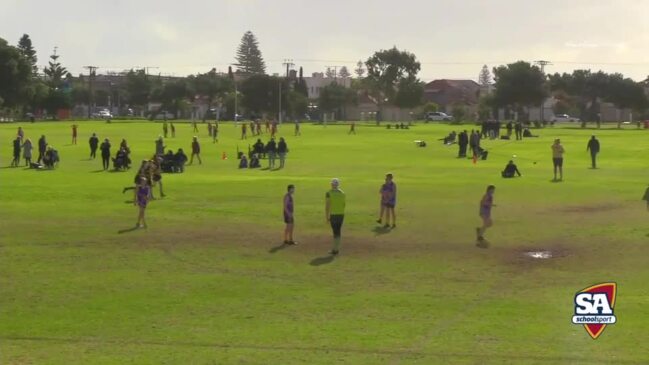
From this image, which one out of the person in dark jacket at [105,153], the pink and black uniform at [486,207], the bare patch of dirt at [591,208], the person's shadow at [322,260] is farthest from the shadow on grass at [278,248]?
the person in dark jacket at [105,153]

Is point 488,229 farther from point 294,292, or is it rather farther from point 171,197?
point 171,197

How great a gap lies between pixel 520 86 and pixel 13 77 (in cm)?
6653

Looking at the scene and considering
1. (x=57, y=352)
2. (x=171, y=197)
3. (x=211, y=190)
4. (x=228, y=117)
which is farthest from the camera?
(x=228, y=117)

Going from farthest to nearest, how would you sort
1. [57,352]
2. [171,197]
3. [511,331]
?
[171,197] < [511,331] < [57,352]

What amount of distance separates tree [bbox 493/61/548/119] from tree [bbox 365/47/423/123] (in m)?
23.0

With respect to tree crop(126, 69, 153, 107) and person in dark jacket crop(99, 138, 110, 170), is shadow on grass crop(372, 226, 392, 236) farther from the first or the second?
tree crop(126, 69, 153, 107)

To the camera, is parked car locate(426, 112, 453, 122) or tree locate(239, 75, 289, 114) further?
parked car locate(426, 112, 453, 122)

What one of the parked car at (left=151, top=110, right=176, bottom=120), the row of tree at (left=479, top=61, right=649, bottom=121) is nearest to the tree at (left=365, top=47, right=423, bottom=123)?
the row of tree at (left=479, top=61, right=649, bottom=121)

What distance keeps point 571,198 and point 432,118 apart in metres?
114

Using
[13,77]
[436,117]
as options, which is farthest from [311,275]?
[436,117]

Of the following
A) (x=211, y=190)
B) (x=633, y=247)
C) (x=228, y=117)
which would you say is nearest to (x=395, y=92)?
(x=228, y=117)

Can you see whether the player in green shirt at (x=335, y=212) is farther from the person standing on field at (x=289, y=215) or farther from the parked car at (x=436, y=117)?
the parked car at (x=436, y=117)

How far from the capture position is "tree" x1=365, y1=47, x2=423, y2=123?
154875mm

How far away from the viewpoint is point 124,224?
27.4 meters
